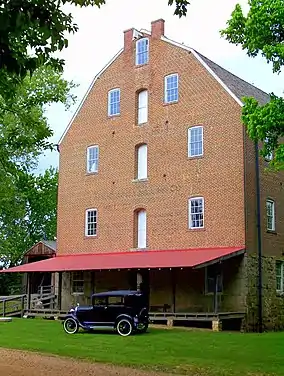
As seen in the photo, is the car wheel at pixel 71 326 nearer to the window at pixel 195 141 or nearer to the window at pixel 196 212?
the window at pixel 196 212

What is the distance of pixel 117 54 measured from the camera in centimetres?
3309

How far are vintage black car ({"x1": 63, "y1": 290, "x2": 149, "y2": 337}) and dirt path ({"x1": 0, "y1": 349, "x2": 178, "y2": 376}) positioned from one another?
6.49 meters

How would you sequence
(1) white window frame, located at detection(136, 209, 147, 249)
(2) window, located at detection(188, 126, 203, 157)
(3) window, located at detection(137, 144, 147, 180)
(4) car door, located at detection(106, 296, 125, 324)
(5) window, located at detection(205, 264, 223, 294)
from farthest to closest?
1. (3) window, located at detection(137, 144, 147, 180)
2. (1) white window frame, located at detection(136, 209, 147, 249)
3. (2) window, located at detection(188, 126, 203, 157)
4. (5) window, located at detection(205, 264, 223, 294)
5. (4) car door, located at detection(106, 296, 125, 324)

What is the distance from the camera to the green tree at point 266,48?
747 inches

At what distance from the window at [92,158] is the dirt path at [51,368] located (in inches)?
729

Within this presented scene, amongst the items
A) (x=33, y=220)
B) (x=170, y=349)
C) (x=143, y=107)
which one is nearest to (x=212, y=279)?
(x=143, y=107)

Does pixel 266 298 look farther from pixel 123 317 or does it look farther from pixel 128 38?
pixel 128 38

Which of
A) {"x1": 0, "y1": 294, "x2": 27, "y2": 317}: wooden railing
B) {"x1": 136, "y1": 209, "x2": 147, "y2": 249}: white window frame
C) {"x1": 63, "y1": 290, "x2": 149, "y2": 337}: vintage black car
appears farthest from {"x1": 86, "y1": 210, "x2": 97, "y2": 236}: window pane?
{"x1": 63, "y1": 290, "x2": 149, "y2": 337}: vintage black car

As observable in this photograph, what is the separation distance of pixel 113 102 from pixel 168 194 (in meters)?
6.92

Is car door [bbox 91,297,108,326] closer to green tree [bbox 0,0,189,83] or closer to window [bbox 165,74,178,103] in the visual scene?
window [bbox 165,74,178,103]

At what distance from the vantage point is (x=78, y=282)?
106 feet

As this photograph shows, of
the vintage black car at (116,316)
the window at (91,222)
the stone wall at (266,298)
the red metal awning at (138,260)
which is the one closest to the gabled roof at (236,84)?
the red metal awning at (138,260)

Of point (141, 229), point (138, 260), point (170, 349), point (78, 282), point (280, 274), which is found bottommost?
point (170, 349)

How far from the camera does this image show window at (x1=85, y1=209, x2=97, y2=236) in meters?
32.1
